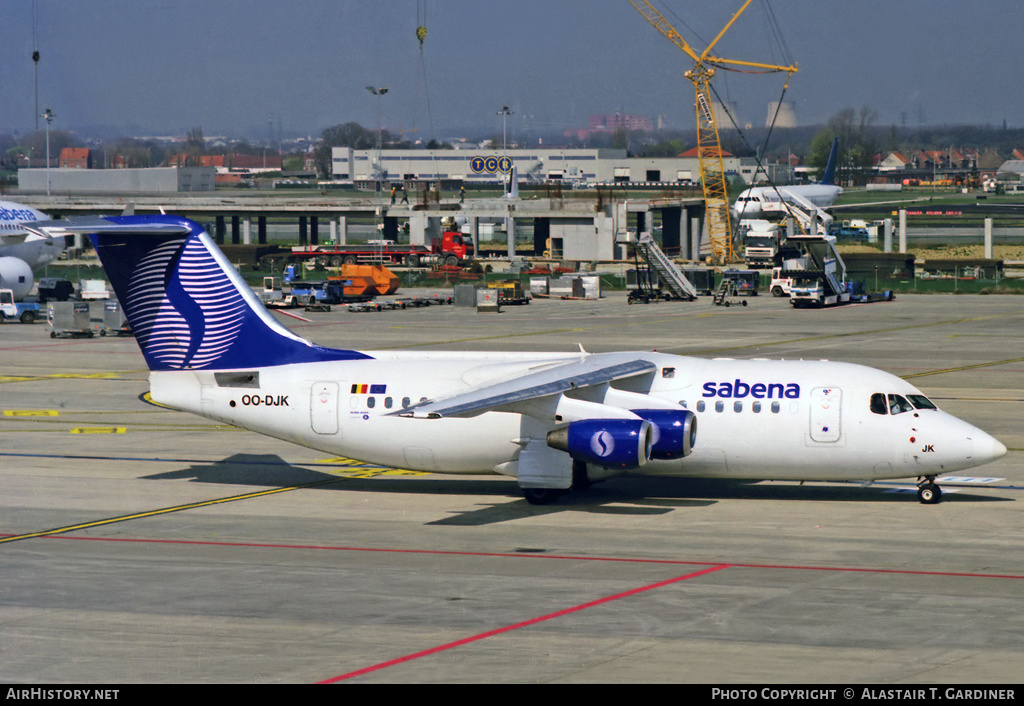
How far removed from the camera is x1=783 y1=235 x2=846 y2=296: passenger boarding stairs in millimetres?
96750

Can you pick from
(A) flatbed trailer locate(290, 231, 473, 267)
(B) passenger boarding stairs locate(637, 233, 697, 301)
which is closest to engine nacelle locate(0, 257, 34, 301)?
(A) flatbed trailer locate(290, 231, 473, 267)

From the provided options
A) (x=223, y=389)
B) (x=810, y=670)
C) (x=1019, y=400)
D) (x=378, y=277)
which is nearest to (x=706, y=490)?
(x=223, y=389)

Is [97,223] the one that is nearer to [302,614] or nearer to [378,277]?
[302,614]

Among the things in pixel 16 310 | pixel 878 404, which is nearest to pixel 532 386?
pixel 878 404

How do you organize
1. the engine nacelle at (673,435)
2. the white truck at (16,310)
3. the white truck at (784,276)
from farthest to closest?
1. the white truck at (784,276)
2. the white truck at (16,310)
3. the engine nacelle at (673,435)

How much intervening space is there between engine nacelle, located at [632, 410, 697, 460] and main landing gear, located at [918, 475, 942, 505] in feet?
19.9

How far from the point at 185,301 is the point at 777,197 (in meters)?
129

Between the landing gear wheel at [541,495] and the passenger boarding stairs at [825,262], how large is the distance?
226 feet

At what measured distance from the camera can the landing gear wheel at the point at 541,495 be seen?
31438mm

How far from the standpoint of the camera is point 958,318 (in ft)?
276

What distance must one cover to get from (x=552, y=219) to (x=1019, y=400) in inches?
3886

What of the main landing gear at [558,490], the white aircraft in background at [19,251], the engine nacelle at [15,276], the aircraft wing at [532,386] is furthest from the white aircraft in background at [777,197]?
the aircraft wing at [532,386]

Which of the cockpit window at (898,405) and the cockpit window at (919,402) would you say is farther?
the cockpit window at (919,402)

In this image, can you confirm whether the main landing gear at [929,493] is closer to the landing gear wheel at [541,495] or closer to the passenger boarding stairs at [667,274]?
the landing gear wheel at [541,495]
